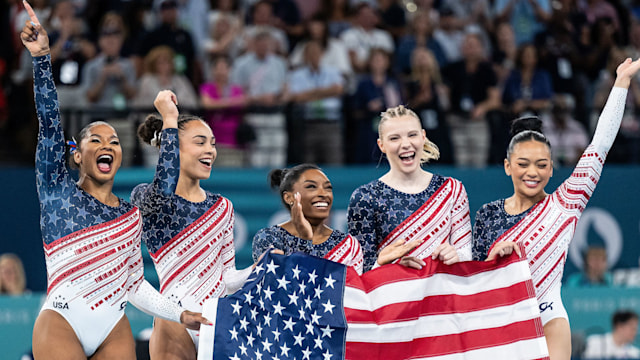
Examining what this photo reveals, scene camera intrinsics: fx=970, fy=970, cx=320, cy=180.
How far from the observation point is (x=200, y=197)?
18.1ft

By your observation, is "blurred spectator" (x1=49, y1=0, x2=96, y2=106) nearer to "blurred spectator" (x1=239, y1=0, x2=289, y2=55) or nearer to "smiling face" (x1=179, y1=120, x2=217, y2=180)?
"blurred spectator" (x1=239, y1=0, x2=289, y2=55)

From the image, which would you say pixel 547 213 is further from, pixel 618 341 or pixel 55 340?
pixel 618 341

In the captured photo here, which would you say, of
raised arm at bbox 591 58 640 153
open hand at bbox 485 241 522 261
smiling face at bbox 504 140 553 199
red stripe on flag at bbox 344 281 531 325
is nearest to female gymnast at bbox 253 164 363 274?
red stripe on flag at bbox 344 281 531 325

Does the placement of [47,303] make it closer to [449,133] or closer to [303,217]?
[303,217]

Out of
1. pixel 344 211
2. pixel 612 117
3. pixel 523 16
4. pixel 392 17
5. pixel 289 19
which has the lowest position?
pixel 612 117

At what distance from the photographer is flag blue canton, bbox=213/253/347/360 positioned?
205 inches

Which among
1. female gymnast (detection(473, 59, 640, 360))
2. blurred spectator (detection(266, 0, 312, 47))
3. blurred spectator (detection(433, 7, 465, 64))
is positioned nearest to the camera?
female gymnast (detection(473, 59, 640, 360))

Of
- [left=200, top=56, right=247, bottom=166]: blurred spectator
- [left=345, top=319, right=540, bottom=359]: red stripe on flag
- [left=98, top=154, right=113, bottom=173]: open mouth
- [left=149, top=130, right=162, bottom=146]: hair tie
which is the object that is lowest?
[left=345, top=319, right=540, bottom=359]: red stripe on flag

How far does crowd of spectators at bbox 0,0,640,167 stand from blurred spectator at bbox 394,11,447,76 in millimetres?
14

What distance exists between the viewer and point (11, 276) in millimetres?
9008

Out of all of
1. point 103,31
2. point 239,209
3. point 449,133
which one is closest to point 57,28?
point 103,31

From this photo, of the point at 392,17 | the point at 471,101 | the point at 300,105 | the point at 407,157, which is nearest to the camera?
the point at 407,157

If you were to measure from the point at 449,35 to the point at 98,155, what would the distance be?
646 cm

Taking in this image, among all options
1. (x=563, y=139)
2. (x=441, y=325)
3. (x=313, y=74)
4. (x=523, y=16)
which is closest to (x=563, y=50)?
(x=523, y=16)
